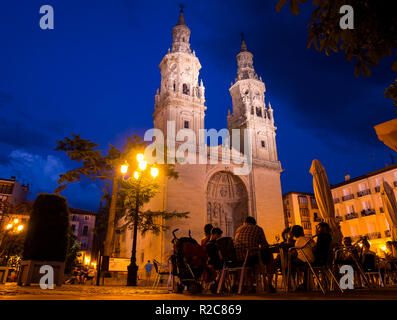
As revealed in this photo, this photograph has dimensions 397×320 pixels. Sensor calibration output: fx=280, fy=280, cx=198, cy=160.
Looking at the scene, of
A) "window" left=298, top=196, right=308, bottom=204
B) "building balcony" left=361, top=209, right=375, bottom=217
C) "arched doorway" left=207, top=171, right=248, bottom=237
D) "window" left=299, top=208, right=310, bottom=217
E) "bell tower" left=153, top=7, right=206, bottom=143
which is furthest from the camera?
"window" left=298, top=196, right=308, bottom=204

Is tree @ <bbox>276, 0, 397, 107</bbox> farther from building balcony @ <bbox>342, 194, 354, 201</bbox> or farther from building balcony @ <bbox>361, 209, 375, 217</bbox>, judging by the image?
building balcony @ <bbox>342, 194, 354, 201</bbox>

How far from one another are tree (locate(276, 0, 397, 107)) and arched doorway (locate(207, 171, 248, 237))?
25.0 meters

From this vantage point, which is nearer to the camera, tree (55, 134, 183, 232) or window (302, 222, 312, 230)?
tree (55, 134, 183, 232)

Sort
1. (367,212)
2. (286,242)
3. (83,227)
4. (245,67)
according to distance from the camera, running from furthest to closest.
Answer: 1. (83,227)
2. (245,67)
3. (367,212)
4. (286,242)

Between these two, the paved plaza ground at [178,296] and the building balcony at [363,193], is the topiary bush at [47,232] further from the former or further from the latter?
the building balcony at [363,193]

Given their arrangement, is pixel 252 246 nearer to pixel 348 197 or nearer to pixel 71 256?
pixel 71 256

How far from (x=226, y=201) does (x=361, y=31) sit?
26.3m

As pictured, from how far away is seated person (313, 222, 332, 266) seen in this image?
4492mm

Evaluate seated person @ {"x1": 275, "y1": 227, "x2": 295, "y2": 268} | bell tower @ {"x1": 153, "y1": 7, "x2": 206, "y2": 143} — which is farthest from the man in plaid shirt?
bell tower @ {"x1": 153, "y1": 7, "x2": 206, "y2": 143}

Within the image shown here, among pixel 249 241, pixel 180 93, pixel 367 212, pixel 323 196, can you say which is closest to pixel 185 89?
pixel 180 93

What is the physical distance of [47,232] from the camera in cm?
603
